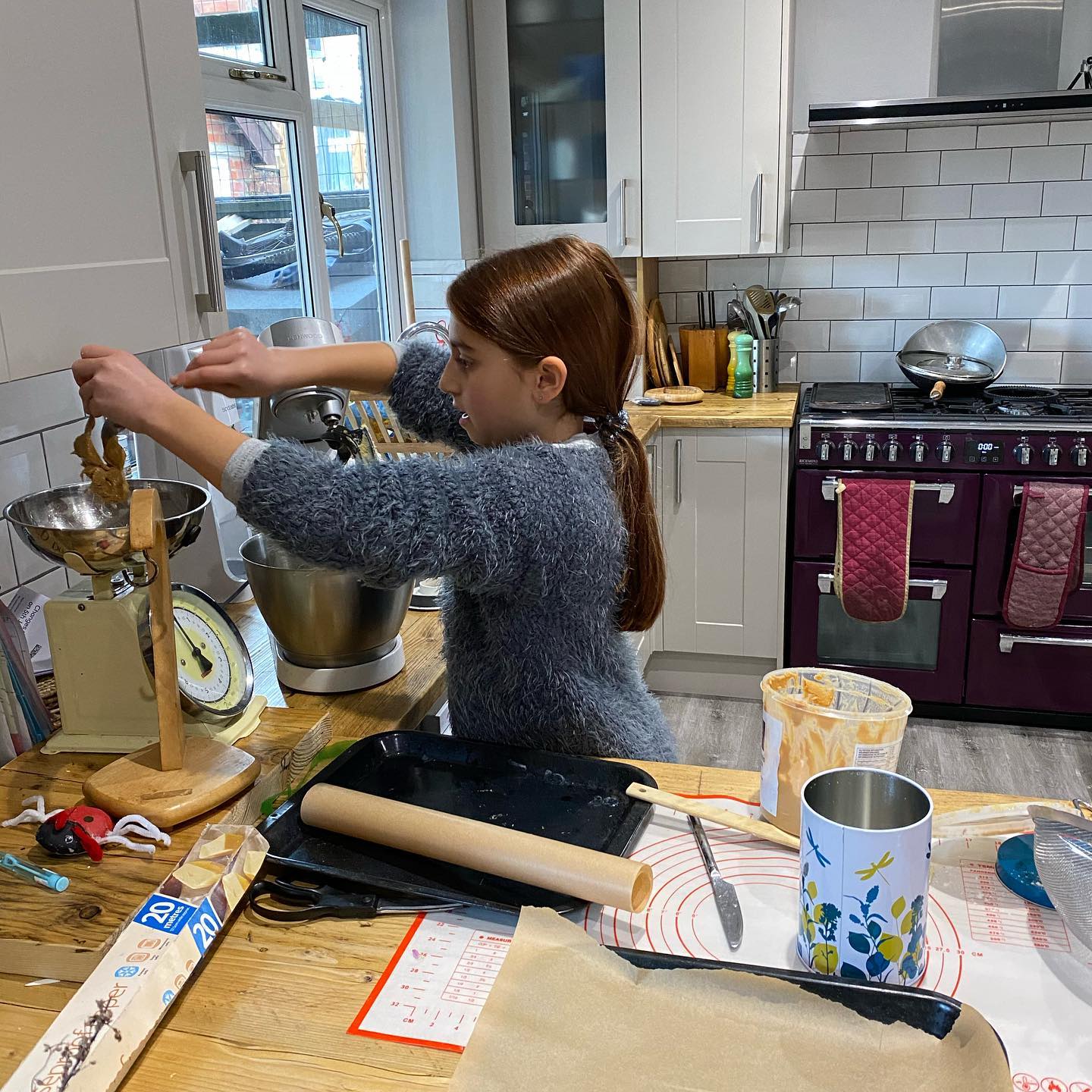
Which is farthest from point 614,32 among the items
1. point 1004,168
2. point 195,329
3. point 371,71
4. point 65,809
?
point 65,809

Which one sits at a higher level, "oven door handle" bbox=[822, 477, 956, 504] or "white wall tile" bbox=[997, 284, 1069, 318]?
"white wall tile" bbox=[997, 284, 1069, 318]

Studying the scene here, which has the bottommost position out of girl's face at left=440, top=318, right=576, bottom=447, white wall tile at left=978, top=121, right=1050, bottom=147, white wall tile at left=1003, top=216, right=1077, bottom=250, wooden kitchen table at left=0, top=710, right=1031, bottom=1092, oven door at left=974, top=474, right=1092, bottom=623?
oven door at left=974, top=474, right=1092, bottom=623

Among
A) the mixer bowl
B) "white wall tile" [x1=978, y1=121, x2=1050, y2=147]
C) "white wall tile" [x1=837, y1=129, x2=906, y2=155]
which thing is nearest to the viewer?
the mixer bowl

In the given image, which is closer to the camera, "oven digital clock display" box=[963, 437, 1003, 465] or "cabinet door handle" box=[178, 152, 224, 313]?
"cabinet door handle" box=[178, 152, 224, 313]

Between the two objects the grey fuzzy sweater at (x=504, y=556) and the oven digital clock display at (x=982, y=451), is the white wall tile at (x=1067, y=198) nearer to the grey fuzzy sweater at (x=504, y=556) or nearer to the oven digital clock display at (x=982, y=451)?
the oven digital clock display at (x=982, y=451)

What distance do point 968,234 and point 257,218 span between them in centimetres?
223

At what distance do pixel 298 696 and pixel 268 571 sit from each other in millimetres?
192

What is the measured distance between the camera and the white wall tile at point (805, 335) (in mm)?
3549

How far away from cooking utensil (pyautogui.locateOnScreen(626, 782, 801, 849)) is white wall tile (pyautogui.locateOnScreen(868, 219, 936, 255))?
283cm

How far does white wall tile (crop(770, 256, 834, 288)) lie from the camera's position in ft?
11.5

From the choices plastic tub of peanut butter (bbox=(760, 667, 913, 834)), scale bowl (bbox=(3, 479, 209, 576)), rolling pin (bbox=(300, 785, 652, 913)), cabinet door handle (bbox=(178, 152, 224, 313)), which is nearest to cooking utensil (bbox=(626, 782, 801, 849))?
plastic tub of peanut butter (bbox=(760, 667, 913, 834))

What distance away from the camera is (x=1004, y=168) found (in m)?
3.28

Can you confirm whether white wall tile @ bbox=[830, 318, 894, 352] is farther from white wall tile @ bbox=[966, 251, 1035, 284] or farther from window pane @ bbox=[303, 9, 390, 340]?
window pane @ bbox=[303, 9, 390, 340]

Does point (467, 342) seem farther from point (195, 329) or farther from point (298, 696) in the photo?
point (298, 696)
